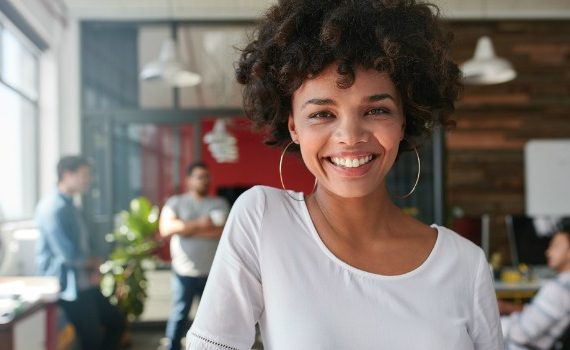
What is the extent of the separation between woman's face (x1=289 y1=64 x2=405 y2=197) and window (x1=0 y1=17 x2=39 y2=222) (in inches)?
96.5

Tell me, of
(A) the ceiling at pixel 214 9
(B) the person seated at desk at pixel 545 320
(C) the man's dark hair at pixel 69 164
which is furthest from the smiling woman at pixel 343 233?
(A) the ceiling at pixel 214 9

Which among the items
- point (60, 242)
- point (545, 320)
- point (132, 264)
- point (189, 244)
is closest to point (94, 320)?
point (60, 242)

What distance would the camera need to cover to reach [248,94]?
3.55 feet

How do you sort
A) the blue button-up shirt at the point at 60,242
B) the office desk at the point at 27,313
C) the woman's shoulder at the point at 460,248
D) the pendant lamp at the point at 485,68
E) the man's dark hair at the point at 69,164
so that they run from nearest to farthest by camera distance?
the woman's shoulder at the point at 460,248, the office desk at the point at 27,313, the blue button-up shirt at the point at 60,242, the man's dark hair at the point at 69,164, the pendant lamp at the point at 485,68

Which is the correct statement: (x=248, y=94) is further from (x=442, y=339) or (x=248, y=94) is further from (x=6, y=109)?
(x=6, y=109)

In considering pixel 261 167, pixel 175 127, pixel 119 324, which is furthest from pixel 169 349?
pixel 175 127

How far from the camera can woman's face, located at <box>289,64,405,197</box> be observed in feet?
2.98

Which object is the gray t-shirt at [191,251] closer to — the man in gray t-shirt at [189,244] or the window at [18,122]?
the man in gray t-shirt at [189,244]

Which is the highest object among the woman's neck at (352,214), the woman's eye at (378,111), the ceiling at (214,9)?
the ceiling at (214,9)

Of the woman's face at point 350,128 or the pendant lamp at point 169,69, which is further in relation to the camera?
the pendant lamp at point 169,69

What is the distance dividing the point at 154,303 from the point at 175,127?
5.66 ft

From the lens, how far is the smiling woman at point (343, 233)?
881 mm

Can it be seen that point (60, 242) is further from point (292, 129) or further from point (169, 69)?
point (292, 129)

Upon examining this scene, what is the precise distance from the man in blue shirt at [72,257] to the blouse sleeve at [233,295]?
2948 millimetres
